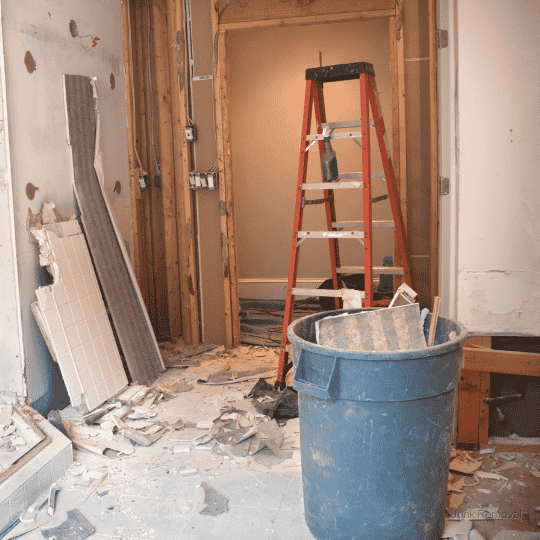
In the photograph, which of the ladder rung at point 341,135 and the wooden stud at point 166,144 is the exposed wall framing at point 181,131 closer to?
the wooden stud at point 166,144

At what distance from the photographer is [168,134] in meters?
4.74

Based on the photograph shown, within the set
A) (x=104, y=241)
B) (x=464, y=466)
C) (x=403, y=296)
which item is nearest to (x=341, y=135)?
(x=403, y=296)

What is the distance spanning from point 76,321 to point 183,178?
1.66 metres

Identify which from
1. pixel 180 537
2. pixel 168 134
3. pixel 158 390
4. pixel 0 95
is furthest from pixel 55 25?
pixel 180 537

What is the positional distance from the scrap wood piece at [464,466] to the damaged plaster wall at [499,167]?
2.06ft

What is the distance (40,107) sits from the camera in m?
3.28

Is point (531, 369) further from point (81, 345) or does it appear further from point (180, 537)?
point (81, 345)

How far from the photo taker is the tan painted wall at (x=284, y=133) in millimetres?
5719

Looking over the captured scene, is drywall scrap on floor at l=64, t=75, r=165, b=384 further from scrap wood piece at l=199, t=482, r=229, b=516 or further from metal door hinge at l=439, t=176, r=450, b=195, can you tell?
metal door hinge at l=439, t=176, r=450, b=195

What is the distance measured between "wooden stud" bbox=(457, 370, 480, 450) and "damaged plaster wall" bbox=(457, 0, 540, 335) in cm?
26

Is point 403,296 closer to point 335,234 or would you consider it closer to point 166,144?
point 335,234

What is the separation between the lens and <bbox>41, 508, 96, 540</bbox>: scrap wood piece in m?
2.19

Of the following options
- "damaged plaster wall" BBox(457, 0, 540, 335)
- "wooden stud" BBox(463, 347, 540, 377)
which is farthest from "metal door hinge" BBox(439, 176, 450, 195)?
"wooden stud" BBox(463, 347, 540, 377)

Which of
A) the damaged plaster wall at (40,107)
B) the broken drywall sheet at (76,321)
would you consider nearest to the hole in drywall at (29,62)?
the damaged plaster wall at (40,107)
